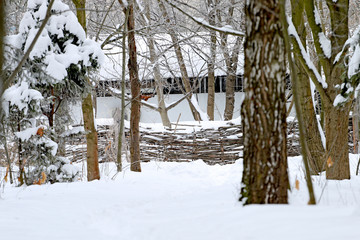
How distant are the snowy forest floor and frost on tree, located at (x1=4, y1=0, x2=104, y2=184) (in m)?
0.99

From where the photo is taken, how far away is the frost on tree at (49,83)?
250 inches

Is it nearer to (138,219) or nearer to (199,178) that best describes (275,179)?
(138,219)

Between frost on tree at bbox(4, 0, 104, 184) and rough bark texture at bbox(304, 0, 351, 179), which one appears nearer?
rough bark texture at bbox(304, 0, 351, 179)

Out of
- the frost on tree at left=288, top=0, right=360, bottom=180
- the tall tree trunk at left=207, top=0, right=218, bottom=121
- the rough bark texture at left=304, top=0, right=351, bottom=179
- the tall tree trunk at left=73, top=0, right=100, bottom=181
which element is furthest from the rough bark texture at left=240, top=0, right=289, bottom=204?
the tall tree trunk at left=207, top=0, right=218, bottom=121

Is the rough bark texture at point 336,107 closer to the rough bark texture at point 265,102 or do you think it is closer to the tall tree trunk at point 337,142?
the tall tree trunk at point 337,142

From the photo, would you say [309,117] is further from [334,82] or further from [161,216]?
[161,216]

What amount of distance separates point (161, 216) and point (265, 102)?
4.95 feet

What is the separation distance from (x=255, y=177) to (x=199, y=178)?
5.11 meters

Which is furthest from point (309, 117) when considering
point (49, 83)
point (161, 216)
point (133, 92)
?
point (49, 83)

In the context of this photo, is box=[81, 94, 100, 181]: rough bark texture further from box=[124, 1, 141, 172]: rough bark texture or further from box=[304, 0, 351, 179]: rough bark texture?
box=[304, 0, 351, 179]: rough bark texture

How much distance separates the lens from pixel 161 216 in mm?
3900

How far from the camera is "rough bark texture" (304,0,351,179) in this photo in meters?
5.96

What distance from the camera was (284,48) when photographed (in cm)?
348

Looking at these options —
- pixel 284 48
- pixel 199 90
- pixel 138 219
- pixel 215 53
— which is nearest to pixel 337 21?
pixel 284 48
